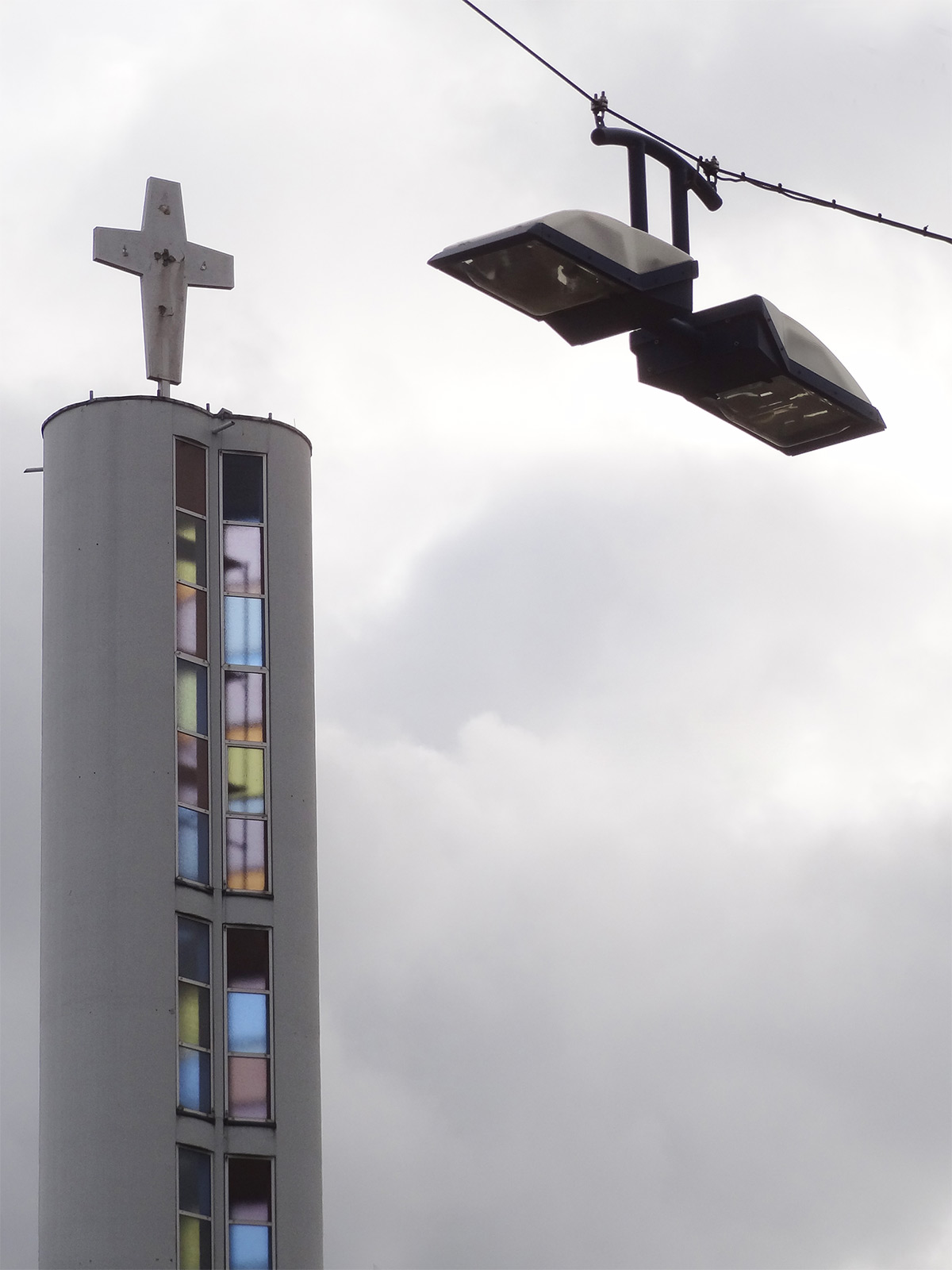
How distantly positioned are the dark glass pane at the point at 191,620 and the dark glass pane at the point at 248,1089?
6.30 metres

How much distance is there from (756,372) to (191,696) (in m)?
27.9

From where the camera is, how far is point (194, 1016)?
36750mm

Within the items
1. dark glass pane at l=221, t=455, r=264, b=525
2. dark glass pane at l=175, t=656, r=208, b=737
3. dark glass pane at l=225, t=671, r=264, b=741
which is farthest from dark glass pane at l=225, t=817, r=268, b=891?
dark glass pane at l=221, t=455, r=264, b=525

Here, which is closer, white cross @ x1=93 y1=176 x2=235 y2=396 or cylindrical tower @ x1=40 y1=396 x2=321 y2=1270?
cylindrical tower @ x1=40 y1=396 x2=321 y2=1270

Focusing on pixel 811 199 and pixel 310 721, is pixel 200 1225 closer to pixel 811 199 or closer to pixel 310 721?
pixel 310 721

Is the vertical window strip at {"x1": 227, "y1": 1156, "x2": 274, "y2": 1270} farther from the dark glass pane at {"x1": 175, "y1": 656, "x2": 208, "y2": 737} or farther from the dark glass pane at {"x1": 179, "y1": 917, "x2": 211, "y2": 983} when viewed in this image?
the dark glass pane at {"x1": 175, "y1": 656, "x2": 208, "y2": 737}

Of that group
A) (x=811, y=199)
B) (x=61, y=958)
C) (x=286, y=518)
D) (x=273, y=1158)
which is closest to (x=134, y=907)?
(x=61, y=958)

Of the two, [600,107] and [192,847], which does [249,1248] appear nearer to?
[192,847]

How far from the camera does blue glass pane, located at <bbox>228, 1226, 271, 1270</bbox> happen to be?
35.9 metres

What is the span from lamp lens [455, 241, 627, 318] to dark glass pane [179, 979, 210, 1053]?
27.1 meters

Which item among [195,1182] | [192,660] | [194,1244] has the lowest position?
[194,1244]

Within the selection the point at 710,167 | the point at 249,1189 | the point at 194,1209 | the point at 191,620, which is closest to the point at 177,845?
the point at 191,620

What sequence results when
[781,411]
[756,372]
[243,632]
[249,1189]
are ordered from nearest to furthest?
1. [756,372]
2. [781,411]
3. [249,1189]
4. [243,632]

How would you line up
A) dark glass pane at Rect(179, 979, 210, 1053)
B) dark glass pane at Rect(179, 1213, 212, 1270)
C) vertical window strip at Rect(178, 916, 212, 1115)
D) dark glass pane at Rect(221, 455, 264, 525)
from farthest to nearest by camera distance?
dark glass pane at Rect(221, 455, 264, 525), dark glass pane at Rect(179, 979, 210, 1053), vertical window strip at Rect(178, 916, 212, 1115), dark glass pane at Rect(179, 1213, 212, 1270)
